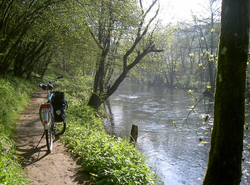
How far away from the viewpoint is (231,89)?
8.36 feet

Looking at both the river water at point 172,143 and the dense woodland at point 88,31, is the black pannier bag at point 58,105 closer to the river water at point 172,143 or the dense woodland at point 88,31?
the river water at point 172,143

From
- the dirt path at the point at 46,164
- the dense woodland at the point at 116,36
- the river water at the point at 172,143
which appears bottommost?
the river water at the point at 172,143

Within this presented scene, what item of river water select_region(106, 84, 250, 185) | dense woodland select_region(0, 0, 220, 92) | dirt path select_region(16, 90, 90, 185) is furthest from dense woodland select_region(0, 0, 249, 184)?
dirt path select_region(16, 90, 90, 185)

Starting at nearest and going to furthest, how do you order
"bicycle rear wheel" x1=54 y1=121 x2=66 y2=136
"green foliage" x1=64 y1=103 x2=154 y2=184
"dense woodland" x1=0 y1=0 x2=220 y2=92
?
"green foliage" x1=64 y1=103 x2=154 y2=184, "bicycle rear wheel" x1=54 y1=121 x2=66 y2=136, "dense woodland" x1=0 y1=0 x2=220 y2=92

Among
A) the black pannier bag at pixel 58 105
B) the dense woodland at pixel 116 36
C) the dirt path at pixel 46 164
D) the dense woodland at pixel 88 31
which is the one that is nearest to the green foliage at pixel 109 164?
the dirt path at pixel 46 164

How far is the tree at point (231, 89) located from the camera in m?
2.49

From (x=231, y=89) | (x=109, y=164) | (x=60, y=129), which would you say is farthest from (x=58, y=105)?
(x=231, y=89)

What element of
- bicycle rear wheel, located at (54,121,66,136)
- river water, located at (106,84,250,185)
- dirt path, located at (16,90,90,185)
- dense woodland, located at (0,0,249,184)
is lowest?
river water, located at (106,84,250,185)

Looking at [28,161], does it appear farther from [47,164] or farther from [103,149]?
[103,149]

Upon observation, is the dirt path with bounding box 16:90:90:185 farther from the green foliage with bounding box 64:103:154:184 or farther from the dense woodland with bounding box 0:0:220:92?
the dense woodland with bounding box 0:0:220:92

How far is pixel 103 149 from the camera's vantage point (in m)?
4.69

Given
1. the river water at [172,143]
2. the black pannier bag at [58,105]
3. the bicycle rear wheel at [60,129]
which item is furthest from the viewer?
the river water at [172,143]

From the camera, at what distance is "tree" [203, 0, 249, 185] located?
2494mm

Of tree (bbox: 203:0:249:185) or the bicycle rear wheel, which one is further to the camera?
the bicycle rear wheel
